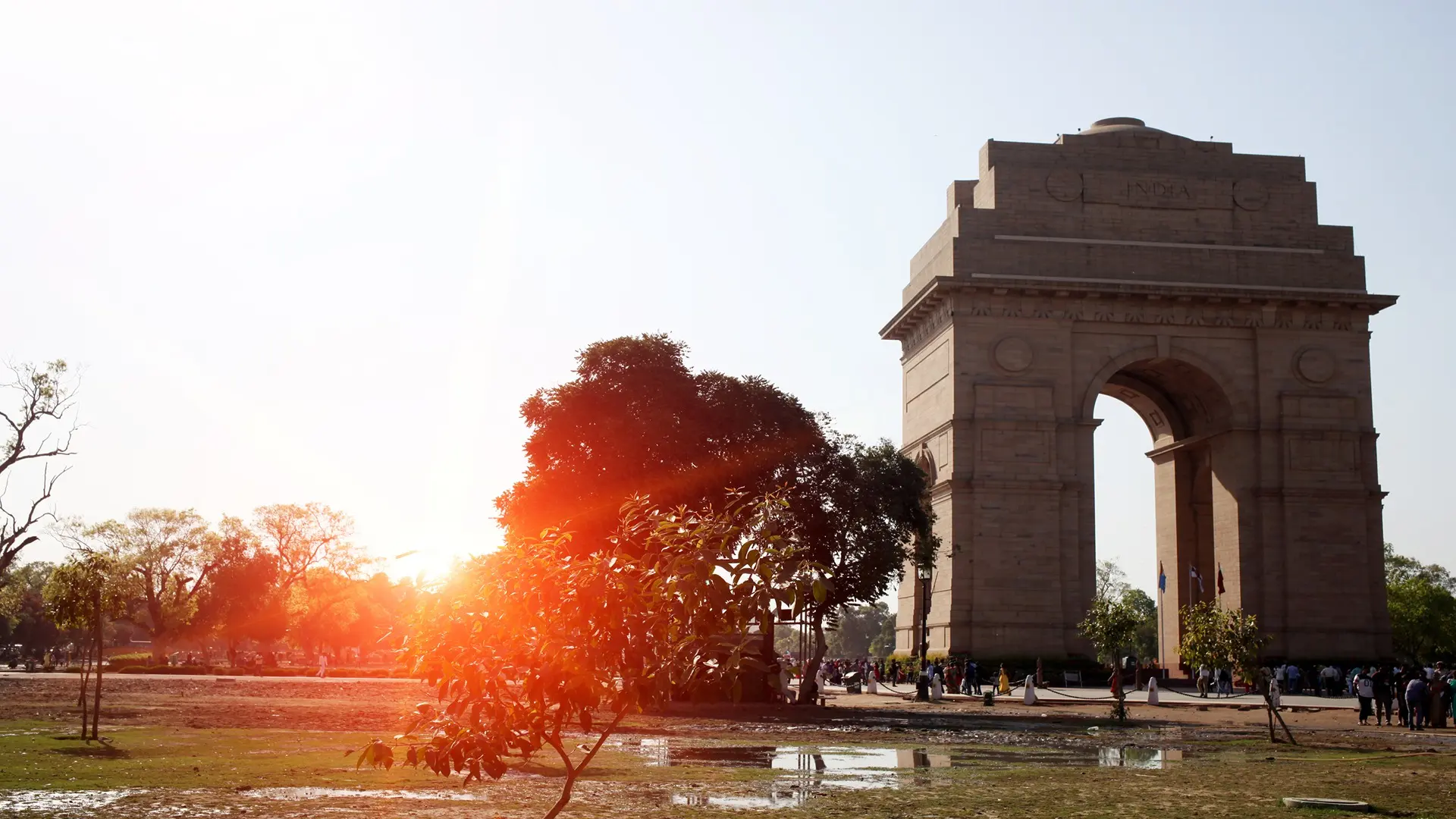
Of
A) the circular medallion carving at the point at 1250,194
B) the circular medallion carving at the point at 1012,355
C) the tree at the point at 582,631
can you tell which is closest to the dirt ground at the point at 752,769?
the tree at the point at 582,631

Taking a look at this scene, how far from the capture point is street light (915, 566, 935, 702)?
156ft

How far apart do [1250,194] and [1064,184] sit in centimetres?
772

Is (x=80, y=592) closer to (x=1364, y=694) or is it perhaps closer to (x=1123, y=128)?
(x=1364, y=694)

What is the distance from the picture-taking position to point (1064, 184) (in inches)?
2281

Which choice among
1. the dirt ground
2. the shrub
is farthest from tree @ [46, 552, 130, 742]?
the shrub

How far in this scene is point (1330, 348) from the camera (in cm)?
5753

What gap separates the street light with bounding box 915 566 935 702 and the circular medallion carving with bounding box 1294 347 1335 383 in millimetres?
17224

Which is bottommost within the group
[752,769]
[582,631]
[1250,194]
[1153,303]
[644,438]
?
[752,769]

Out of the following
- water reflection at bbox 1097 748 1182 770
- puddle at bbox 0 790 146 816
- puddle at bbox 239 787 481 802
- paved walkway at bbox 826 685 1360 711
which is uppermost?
puddle at bbox 0 790 146 816

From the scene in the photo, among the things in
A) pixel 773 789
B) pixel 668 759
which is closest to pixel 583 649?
pixel 773 789

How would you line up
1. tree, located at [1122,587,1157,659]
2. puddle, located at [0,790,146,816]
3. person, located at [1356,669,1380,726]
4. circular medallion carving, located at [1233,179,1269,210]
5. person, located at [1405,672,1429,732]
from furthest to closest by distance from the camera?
1. tree, located at [1122,587,1157,659]
2. circular medallion carving, located at [1233,179,1269,210]
3. person, located at [1356,669,1380,726]
4. person, located at [1405,672,1429,732]
5. puddle, located at [0,790,146,816]

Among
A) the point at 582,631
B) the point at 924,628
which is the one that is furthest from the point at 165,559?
the point at 582,631

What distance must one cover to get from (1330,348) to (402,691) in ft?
124

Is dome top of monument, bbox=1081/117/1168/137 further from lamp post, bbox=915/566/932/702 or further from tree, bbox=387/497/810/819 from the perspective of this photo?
tree, bbox=387/497/810/819
